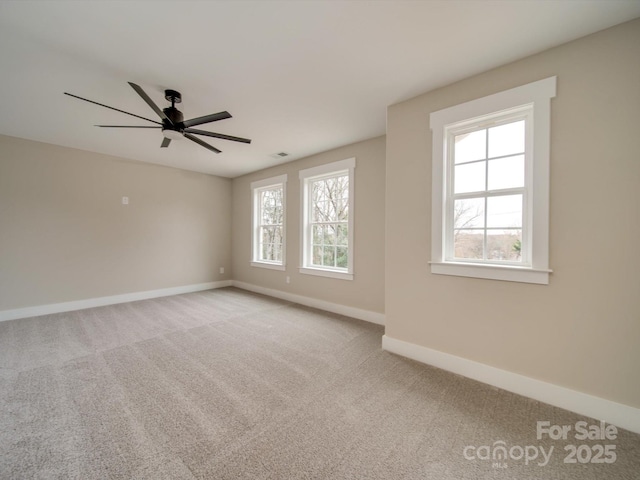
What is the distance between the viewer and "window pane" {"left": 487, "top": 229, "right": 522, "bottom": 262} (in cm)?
208

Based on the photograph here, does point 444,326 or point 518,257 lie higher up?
point 518,257

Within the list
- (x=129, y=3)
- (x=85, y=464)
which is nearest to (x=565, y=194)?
(x=129, y=3)

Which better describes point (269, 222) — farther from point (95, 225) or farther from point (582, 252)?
point (582, 252)

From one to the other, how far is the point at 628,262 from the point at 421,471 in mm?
1842

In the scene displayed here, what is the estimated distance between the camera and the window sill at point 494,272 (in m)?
1.90

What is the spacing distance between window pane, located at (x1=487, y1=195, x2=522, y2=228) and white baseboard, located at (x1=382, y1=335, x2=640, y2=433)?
121 cm

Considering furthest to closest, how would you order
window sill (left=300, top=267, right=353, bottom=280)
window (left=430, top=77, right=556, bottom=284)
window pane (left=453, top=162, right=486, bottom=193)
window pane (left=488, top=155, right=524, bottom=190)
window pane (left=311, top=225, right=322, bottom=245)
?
window pane (left=311, top=225, right=322, bottom=245), window sill (left=300, top=267, right=353, bottom=280), window pane (left=453, top=162, right=486, bottom=193), window pane (left=488, top=155, right=524, bottom=190), window (left=430, top=77, right=556, bottom=284)

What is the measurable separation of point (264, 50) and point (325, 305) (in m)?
3.42

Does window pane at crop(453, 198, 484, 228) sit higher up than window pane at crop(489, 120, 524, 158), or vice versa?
window pane at crop(489, 120, 524, 158)

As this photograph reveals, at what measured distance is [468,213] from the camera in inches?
92.7

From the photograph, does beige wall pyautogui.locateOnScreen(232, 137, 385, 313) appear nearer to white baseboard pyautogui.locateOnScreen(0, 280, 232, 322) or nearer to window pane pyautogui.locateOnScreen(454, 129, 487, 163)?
window pane pyautogui.locateOnScreen(454, 129, 487, 163)

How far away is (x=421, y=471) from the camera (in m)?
1.33

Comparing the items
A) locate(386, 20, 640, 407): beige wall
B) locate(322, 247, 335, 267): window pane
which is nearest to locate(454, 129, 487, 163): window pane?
locate(386, 20, 640, 407): beige wall

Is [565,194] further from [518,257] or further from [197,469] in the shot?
[197,469]
